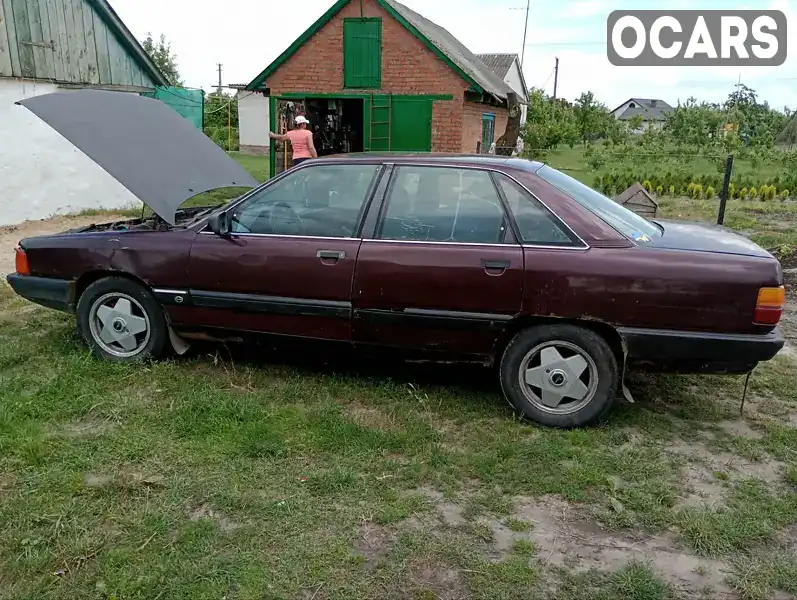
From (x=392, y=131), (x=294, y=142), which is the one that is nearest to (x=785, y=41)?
(x=392, y=131)

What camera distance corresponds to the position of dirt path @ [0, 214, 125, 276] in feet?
28.8

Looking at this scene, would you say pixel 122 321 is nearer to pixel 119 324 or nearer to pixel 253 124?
pixel 119 324

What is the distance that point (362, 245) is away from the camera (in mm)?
4258

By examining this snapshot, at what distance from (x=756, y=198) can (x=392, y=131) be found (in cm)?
839

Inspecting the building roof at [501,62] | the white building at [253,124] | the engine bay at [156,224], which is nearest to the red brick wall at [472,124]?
the engine bay at [156,224]

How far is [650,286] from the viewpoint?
3809 mm

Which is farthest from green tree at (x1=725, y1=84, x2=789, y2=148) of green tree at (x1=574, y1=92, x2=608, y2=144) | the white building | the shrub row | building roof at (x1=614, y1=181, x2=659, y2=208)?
building roof at (x1=614, y1=181, x2=659, y2=208)

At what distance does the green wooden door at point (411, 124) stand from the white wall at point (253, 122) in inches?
773

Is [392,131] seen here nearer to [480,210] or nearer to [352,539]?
[480,210]

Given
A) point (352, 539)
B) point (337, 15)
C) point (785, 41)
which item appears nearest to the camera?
point (352, 539)

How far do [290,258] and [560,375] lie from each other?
182cm

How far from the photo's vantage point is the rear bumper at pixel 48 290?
4949mm

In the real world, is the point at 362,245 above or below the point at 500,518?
above

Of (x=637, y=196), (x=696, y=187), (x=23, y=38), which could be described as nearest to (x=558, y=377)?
(x=637, y=196)
